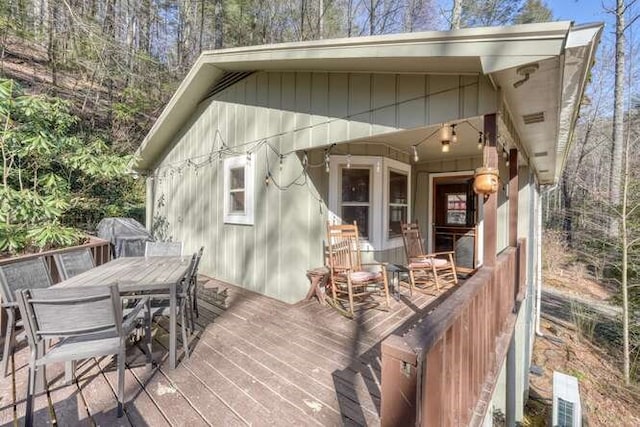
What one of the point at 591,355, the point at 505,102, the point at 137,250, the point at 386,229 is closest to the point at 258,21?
the point at 137,250

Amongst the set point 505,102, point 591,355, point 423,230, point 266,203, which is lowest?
point 591,355

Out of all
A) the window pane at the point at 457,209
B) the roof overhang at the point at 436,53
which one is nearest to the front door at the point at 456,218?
the window pane at the point at 457,209

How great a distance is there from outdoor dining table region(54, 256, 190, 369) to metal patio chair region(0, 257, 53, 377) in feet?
1.07

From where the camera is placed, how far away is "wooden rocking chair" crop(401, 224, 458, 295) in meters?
4.75

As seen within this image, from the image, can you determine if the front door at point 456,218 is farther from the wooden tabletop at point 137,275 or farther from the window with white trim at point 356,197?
the wooden tabletop at point 137,275

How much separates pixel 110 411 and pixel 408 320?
2785 millimetres

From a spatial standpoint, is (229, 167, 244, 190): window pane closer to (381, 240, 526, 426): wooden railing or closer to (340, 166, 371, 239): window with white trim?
(340, 166, 371, 239): window with white trim

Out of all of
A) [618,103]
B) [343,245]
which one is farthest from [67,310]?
[618,103]

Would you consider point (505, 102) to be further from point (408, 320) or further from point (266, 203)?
point (266, 203)

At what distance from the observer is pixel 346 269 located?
3.93 meters

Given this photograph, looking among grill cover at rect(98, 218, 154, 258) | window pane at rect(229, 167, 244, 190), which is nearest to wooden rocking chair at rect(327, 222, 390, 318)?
window pane at rect(229, 167, 244, 190)

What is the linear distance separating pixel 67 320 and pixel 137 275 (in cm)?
96

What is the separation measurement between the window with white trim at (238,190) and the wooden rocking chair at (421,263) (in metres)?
2.45

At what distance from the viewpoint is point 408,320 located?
354 centimetres
